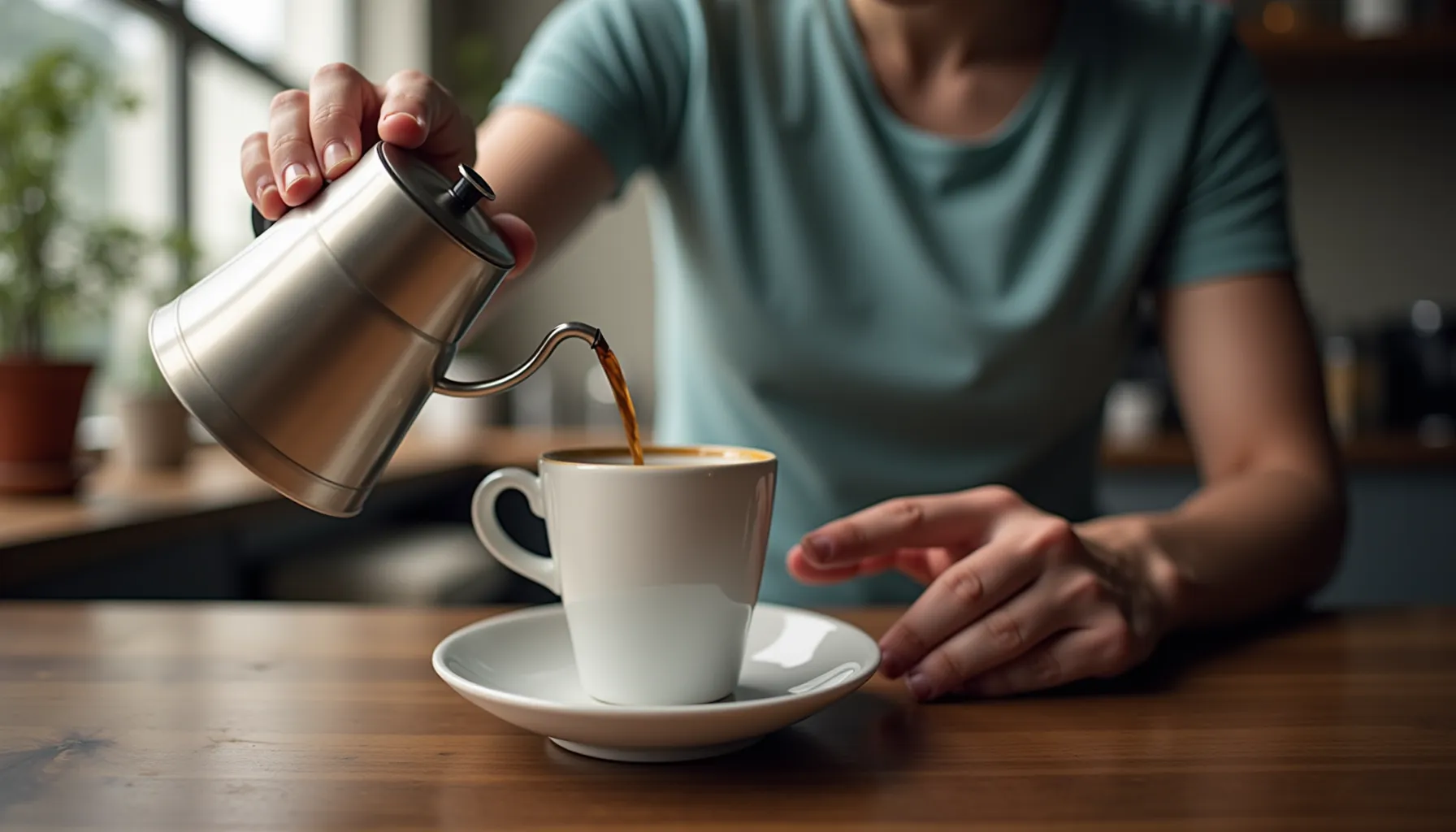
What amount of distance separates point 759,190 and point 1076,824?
79cm

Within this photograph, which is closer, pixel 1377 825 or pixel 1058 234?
pixel 1377 825

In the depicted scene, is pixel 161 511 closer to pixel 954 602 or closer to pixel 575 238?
pixel 575 238

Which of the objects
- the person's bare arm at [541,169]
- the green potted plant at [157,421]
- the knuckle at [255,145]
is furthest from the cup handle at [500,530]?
the green potted plant at [157,421]

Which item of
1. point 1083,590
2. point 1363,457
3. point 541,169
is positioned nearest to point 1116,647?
point 1083,590

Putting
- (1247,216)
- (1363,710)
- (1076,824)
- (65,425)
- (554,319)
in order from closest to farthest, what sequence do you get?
(1076,824) → (1363,710) → (1247,216) → (65,425) → (554,319)

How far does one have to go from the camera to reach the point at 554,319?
3727mm

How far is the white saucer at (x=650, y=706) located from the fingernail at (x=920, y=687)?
0.09 feet

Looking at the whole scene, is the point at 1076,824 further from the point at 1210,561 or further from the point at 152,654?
the point at 152,654

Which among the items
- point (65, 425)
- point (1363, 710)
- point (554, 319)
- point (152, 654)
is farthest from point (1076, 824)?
point (554, 319)

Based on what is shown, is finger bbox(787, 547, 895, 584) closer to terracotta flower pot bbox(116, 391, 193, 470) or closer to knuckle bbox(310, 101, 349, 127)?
knuckle bbox(310, 101, 349, 127)

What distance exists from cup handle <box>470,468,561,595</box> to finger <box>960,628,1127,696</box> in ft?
0.82

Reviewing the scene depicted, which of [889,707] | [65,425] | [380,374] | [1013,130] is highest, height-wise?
[1013,130]

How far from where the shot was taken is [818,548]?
671 millimetres

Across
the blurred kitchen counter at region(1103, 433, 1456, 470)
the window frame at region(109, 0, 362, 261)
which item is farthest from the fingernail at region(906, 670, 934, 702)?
the window frame at region(109, 0, 362, 261)
